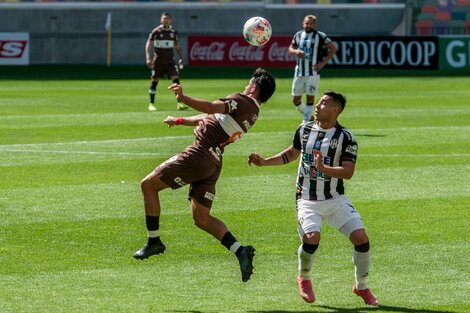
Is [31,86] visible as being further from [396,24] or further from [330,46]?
[396,24]

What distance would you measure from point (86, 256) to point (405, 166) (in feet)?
26.8

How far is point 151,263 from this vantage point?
38.6ft

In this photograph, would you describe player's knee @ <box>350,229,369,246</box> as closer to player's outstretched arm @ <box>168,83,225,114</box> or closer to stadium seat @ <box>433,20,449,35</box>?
player's outstretched arm @ <box>168,83,225,114</box>

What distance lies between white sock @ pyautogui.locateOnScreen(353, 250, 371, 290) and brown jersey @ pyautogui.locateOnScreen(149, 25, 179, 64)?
64.3 ft

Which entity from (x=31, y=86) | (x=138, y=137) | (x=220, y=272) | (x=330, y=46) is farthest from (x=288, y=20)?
(x=220, y=272)

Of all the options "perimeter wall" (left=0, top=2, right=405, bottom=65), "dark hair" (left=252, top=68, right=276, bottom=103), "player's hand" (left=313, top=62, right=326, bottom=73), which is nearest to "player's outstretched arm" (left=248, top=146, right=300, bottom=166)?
"dark hair" (left=252, top=68, right=276, bottom=103)

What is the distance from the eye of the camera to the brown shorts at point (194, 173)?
10930 millimetres

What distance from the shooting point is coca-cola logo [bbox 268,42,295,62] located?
42.8 meters

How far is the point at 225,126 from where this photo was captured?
36.1 feet

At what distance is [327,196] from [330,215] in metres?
0.17

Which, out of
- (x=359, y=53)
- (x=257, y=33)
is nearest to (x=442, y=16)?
(x=359, y=53)

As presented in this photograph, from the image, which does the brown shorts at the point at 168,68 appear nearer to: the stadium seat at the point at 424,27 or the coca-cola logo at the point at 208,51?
the coca-cola logo at the point at 208,51

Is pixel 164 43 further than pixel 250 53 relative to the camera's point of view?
No

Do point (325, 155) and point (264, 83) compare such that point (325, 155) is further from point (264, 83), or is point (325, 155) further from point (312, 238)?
point (264, 83)
